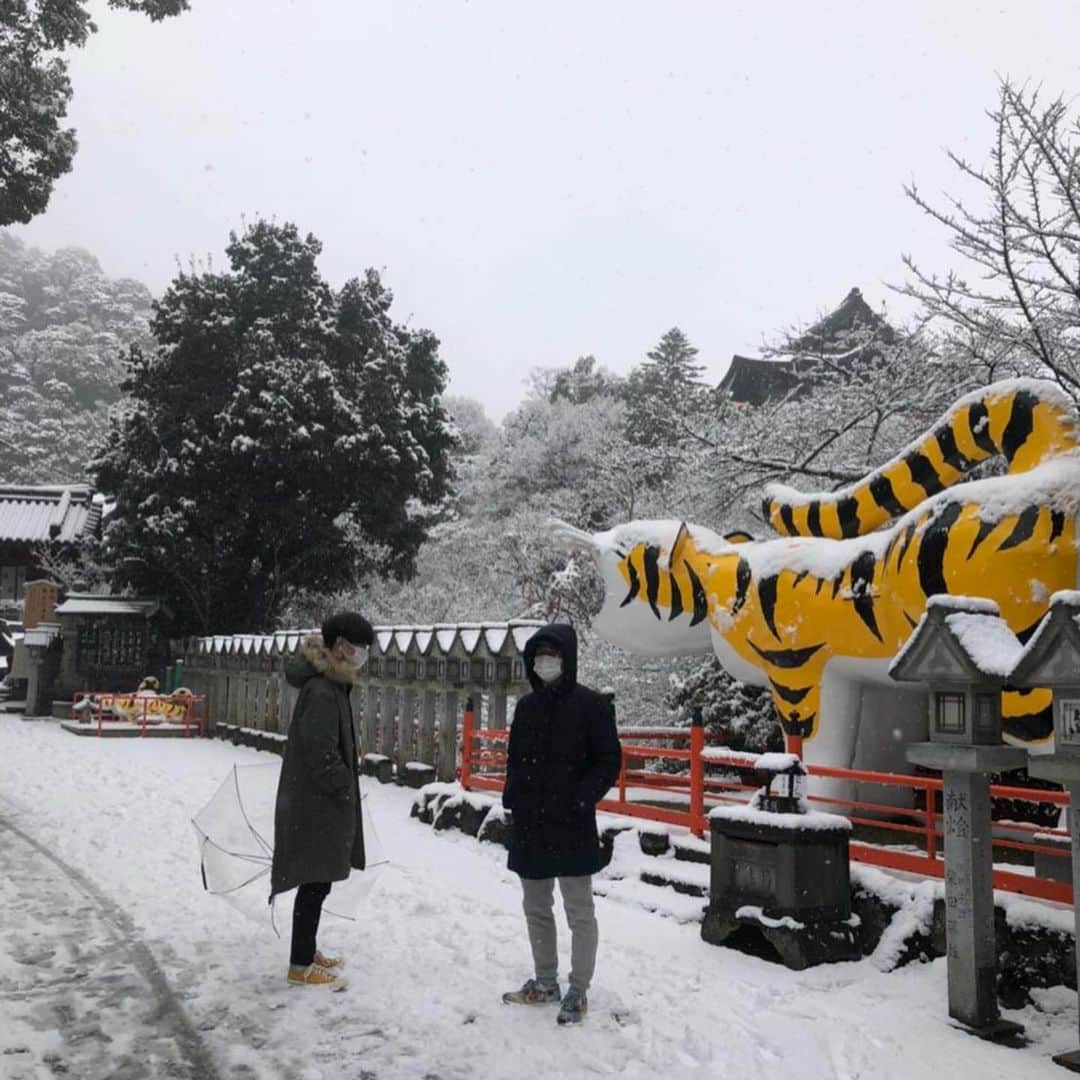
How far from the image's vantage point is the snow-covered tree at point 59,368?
40.4 meters

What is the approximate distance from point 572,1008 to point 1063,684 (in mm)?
2384

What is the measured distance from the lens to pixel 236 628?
23.6 metres

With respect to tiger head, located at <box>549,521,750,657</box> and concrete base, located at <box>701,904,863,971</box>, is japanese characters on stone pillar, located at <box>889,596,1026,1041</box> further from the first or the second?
tiger head, located at <box>549,521,750,657</box>

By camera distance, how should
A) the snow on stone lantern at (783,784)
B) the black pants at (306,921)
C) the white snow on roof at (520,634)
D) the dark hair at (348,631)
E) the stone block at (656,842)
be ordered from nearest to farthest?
the black pants at (306,921), the dark hair at (348,631), the snow on stone lantern at (783,784), the stone block at (656,842), the white snow on roof at (520,634)

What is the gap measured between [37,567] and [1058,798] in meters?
31.8

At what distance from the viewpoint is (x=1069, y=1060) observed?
409 cm

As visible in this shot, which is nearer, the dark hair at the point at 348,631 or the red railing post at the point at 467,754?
the dark hair at the point at 348,631

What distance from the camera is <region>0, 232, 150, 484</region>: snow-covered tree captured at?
1590 inches

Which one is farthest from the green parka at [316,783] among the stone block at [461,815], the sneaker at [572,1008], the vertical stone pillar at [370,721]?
the vertical stone pillar at [370,721]

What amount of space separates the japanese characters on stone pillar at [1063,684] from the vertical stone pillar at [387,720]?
9126 millimetres

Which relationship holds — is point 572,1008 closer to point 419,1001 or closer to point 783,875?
point 419,1001

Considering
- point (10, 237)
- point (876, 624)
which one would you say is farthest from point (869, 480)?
point (10, 237)

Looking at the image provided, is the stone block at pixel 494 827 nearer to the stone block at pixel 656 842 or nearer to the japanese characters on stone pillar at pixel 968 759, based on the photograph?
the stone block at pixel 656 842

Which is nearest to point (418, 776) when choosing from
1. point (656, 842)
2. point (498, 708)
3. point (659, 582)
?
point (498, 708)
